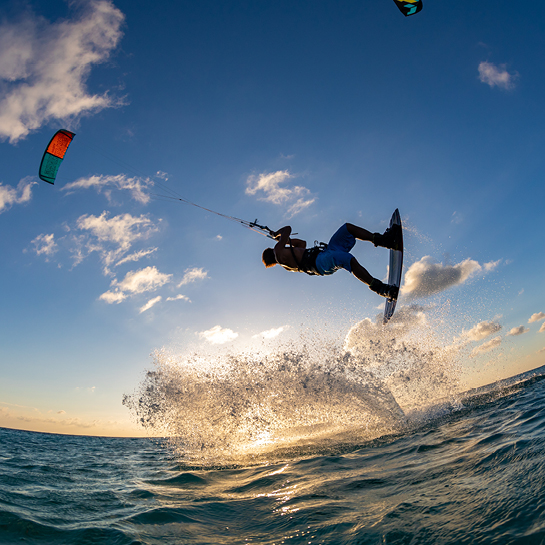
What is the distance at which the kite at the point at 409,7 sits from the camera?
Result: 5.73 metres

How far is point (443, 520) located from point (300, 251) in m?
4.52

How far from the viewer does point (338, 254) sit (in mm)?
5906

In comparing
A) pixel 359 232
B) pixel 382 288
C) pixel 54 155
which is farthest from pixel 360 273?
pixel 54 155

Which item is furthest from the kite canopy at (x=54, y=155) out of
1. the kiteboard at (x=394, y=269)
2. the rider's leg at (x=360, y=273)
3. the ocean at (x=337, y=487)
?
the kiteboard at (x=394, y=269)

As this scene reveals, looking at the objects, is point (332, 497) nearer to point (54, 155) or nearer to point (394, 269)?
point (394, 269)

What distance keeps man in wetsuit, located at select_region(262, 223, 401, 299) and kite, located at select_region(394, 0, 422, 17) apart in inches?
162

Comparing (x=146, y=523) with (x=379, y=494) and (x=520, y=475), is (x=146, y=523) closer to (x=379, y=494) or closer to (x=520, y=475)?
(x=379, y=494)

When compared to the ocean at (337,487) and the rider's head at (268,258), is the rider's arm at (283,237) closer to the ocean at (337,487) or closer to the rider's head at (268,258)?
the rider's head at (268,258)

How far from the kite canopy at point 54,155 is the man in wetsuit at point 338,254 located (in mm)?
10316

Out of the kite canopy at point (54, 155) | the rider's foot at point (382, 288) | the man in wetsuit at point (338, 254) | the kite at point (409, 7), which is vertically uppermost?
the kite canopy at point (54, 155)

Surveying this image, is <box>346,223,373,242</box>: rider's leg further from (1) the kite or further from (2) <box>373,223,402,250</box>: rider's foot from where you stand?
(1) the kite

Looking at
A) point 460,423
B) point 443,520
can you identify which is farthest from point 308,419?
point 443,520

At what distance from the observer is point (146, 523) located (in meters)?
3.79

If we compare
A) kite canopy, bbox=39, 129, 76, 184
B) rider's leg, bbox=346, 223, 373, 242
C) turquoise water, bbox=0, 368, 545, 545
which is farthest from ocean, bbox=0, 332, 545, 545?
kite canopy, bbox=39, 129, 76, 184
